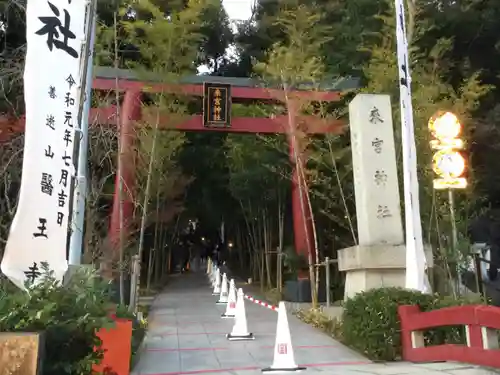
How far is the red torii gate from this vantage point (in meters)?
11.2

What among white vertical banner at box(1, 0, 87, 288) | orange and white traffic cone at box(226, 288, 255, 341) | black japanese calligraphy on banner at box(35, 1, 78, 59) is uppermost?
black japanese calligraphy on banner at box(35, 1, 78, 59)

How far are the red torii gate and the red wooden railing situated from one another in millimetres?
6354

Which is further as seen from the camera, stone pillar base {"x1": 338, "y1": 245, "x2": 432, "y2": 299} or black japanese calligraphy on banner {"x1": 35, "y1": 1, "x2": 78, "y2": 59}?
stone pillar base {"x1": 338, "y1": 245, "x2": 432, "y2": 299}

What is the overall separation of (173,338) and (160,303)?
261 inches

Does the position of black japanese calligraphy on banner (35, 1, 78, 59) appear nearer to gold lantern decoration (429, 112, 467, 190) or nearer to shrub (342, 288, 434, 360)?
shrub (342, 288, 434, 360)

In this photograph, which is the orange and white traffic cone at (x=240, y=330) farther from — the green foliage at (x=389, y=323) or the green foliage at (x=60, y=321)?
the green foliage at (x=60, y=321)

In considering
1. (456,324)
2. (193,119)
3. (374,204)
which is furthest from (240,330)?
(193,119)

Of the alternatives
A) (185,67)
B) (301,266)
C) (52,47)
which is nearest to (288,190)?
(301,266)

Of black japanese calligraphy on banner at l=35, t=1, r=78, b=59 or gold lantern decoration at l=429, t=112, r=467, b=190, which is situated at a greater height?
black japanese calligraphy on banner at l=35, t=1, r=78, b=59

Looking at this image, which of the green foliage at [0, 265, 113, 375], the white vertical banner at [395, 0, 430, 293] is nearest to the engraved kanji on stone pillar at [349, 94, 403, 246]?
the white vertical banner at [395, 0, 430, 293]

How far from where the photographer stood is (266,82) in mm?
13500

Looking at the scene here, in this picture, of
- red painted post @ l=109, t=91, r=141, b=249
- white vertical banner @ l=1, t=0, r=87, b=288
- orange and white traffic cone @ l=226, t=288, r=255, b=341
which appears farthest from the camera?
red painted post @ l=109, t=91, r=141, b=249

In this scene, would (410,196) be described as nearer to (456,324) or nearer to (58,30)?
(456,324)

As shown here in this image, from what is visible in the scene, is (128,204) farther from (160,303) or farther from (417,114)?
(417,114)
